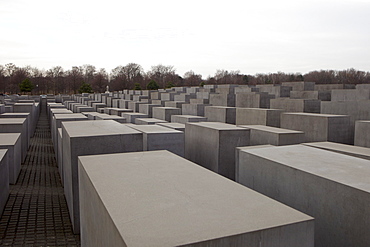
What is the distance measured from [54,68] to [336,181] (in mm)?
79232

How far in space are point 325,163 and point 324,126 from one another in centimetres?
596

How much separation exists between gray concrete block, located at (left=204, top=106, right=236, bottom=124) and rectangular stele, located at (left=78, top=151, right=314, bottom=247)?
9.83 meters

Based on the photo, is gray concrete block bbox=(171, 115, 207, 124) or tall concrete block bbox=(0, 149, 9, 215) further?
gray concrete block bbox=(171, 115, 207, 124)

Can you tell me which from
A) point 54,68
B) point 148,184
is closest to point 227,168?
point 148,184

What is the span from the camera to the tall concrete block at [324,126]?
10.5m

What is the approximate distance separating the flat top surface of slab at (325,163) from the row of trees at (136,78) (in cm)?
4148

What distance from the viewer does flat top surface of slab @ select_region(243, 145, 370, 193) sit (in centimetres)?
423

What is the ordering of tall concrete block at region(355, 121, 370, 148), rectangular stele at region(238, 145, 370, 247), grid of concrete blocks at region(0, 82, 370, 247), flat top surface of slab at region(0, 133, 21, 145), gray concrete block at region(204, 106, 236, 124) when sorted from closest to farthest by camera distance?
grid of concrete blocks at region(0, 82, 370, 247), rectangular stele at region(238, 145, 370, 247), flat top surface of slab at region(0, 133, 21, 145), tall concrete block at region(355, 121, 370, 148), gray concrete block at region(204, 106, 236, 124)

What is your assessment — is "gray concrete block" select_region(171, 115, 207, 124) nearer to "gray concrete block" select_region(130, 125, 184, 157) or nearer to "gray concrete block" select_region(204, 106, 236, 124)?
"gray concrete block" select_region(204, 106, 236, 124)

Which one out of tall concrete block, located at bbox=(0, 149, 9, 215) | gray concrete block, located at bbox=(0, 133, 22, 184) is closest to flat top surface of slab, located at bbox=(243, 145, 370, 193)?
tall concrete block, located at bbox=(0, 149, 9, 215)

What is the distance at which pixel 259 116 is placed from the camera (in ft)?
41.9

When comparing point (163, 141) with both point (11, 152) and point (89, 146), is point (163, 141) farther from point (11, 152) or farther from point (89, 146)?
point (11, 152)

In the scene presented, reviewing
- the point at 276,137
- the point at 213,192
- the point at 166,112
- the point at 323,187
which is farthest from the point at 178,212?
the point at 166,112

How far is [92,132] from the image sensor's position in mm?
6539
